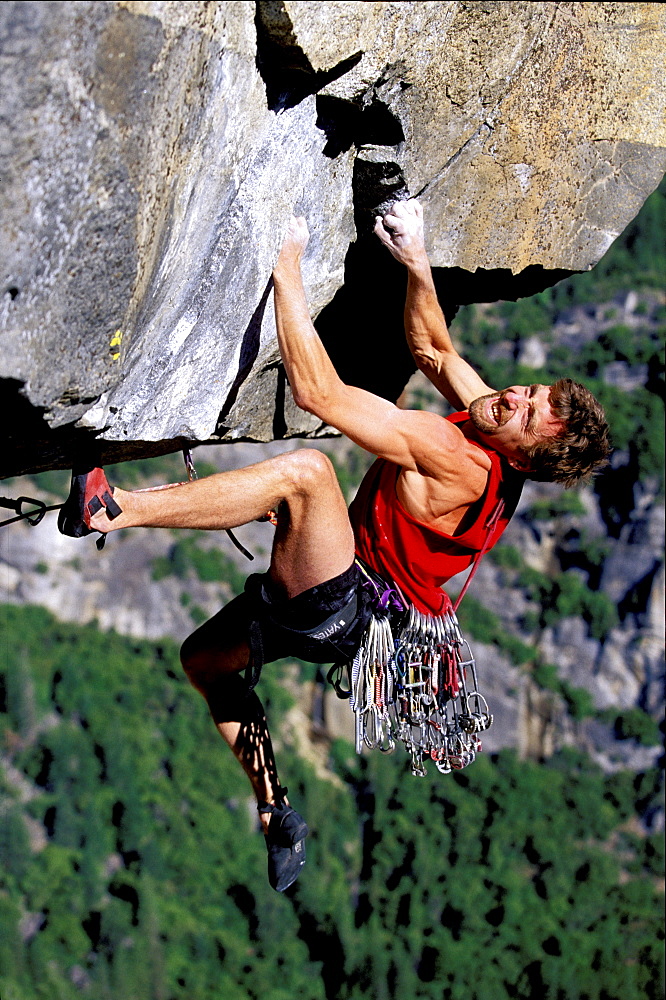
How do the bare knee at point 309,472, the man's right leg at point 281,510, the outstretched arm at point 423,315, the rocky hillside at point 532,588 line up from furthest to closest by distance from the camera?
the rocky hillside at point 532,588
the outstretched arm at point 423,315
the bare knee at point 309,472
the man's right leg at point 281,510

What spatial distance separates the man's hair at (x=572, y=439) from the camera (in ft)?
11.5

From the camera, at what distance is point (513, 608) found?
3150cm

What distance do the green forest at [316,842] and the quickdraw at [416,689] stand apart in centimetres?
2583

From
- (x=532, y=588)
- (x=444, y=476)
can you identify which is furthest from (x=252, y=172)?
(x=532, y=588)

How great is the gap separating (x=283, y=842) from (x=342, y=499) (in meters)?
1.44

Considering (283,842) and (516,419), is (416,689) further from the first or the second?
(516,419)

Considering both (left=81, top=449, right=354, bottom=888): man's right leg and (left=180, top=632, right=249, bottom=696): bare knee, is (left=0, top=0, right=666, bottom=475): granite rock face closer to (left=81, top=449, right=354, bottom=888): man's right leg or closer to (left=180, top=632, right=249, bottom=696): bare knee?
(left=81, top=449, right=354, bottom=888): man's right leg

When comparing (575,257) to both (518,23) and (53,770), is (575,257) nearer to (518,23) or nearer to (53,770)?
(518,23)

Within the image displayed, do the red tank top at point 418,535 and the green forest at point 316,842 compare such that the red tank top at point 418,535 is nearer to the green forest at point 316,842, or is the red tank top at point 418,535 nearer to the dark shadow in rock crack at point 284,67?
the dark shadow in rock crack at point 284,67

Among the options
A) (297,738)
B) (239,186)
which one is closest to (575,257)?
(239,186)

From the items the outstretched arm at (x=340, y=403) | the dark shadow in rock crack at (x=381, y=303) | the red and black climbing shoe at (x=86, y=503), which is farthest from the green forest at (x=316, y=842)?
the red and black climbing shoe at (x=86, y=503)

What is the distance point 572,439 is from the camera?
11.5 feet

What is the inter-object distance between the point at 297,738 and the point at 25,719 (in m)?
7.81

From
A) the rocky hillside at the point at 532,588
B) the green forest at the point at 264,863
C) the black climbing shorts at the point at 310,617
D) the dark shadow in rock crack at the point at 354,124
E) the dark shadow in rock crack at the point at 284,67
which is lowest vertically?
the green forest at the point at 264,863
